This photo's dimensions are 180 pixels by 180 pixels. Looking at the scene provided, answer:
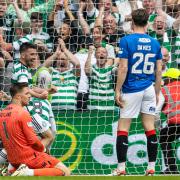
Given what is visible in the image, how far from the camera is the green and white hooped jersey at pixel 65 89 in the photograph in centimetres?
1398

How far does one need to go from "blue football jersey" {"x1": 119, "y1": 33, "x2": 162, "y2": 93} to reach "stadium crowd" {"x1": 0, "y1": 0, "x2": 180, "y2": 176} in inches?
78.4

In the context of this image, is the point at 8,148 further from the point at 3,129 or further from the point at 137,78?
the point at 137,78

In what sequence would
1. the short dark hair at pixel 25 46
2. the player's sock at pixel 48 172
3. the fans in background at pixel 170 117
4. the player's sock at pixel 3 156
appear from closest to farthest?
the player's sock at pixel 48 172
the player's sock at pixel 3 156
the fans in background at pixel 170 117
the short dark hair at pixel 25 46

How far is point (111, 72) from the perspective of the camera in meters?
13.9

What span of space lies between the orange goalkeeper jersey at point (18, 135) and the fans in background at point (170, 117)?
9.14 feet

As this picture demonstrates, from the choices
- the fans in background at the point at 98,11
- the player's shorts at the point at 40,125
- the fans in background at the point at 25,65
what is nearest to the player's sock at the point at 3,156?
the player's shorts at the point at 40,125

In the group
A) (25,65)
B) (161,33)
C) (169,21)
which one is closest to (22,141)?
(25,65)

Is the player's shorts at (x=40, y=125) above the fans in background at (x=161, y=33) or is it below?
below

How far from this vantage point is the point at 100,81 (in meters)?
14.0

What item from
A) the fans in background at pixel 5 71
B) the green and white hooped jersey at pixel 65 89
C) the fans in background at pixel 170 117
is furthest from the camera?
the fans in background at pixel 5 71

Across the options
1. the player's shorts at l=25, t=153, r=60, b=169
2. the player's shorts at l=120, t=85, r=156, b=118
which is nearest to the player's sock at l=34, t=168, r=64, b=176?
the player's shorts at l=25, t=153, r=60, b=169

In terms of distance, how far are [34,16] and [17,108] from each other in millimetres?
3727

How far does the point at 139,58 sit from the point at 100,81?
272 centimetres

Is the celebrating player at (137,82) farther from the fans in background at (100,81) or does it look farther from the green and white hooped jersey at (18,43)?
the green and white hooped jersey at (18,43)
